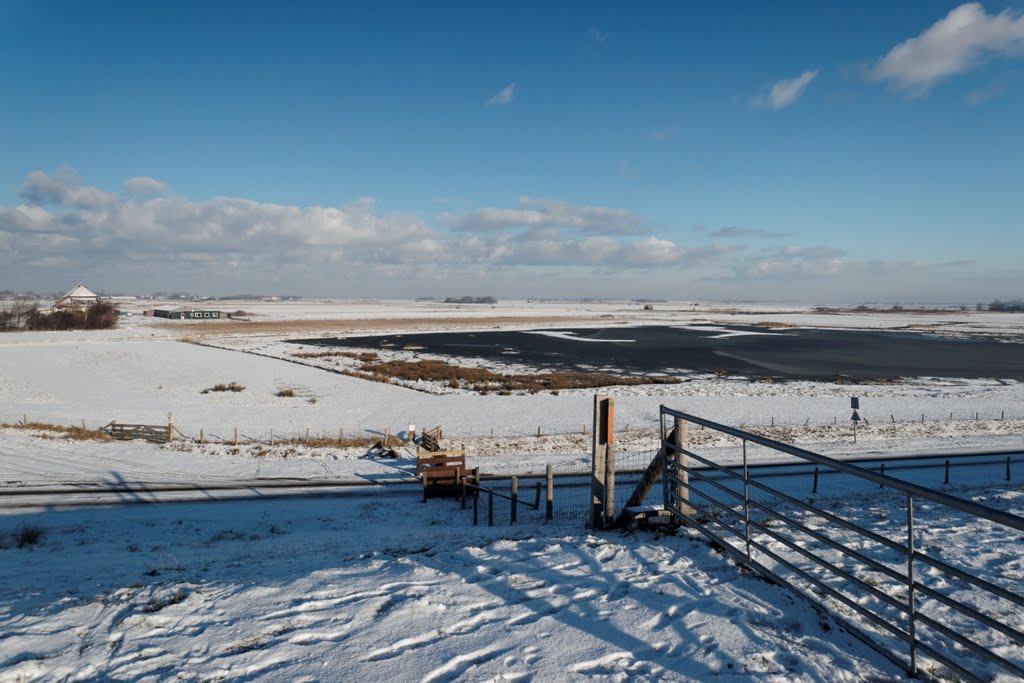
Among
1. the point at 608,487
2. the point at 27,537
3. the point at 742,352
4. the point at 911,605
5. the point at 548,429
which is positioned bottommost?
the point at 548,429

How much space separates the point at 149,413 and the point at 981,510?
1440 inches

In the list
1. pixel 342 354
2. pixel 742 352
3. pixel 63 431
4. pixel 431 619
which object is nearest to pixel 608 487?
pixel 431 619

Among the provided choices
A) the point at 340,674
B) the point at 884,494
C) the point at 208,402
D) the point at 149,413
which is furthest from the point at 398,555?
the point at 208,402

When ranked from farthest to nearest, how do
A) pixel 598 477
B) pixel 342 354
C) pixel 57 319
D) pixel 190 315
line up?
pixel 190 315
pixel 57 319
pixel 342 354
pixel 598 477

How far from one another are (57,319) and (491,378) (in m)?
89.3

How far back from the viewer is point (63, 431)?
1018 inches

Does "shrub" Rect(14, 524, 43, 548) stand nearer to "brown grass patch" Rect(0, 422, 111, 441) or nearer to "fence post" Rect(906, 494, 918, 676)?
"fence post" Rect(906, 494, 918, 676)

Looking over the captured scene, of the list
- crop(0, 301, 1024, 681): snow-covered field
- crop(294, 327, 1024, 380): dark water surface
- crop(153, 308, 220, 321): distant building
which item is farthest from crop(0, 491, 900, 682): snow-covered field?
crop(153, 308, 220, 321): distant building

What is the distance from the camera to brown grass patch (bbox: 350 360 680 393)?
42.0 meters

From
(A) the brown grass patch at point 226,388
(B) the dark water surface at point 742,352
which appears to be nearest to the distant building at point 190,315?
(B) the dark water surface at point 742,352

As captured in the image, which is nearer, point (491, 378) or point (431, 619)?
point (431, 619)

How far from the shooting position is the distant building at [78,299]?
10775cm

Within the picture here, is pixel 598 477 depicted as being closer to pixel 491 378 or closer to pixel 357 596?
pixel 357 596

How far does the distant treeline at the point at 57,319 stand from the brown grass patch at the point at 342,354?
54713mm
